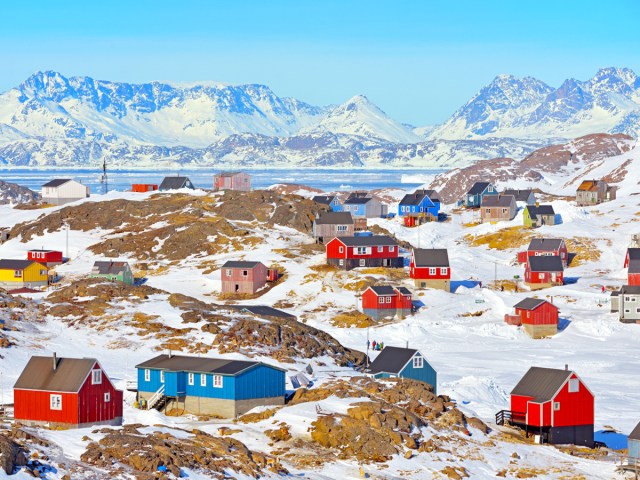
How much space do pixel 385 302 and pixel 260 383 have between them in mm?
43014

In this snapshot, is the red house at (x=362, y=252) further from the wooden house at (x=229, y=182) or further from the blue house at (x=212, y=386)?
the blue house at (x=212, y=386)

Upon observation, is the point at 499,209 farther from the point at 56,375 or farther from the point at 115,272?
the point at 56,375

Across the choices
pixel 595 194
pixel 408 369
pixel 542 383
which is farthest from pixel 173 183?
pixel 542 383

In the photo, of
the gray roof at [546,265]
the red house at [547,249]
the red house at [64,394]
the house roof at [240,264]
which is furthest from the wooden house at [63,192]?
the red house at [64,394]

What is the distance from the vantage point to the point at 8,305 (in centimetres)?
9319

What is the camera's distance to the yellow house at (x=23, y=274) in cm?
11881

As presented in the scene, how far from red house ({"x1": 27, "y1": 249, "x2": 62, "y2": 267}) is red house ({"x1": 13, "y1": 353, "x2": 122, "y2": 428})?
72393 mm

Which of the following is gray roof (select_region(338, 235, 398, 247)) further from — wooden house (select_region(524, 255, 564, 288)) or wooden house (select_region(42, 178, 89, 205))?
wooden house (select_region(42, 178, 89, 205))

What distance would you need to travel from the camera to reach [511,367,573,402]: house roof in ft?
214

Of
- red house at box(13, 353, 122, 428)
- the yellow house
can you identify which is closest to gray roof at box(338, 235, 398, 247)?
the yellow house

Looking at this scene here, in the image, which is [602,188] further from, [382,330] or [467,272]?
[382,330]

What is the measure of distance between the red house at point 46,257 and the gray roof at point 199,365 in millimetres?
62640

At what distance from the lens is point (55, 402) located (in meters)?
57.1

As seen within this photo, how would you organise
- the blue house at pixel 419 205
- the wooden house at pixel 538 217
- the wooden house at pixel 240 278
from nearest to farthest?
the wooden house at pixel 240 278 → the wooden house at pixel 538 217 → the blue house at pixel 419 205
